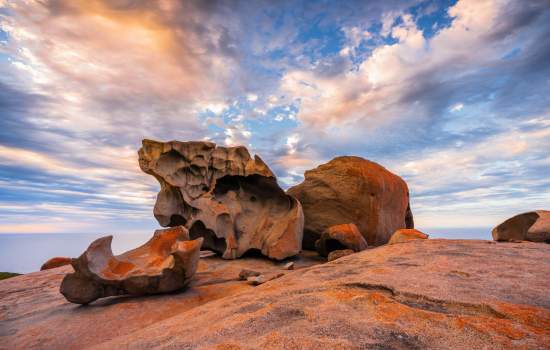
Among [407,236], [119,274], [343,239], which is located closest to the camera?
[119,274]

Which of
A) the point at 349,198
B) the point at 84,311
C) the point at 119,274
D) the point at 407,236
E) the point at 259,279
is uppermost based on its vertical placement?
the point at 349,198

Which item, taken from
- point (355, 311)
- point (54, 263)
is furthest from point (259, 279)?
point (54, 263)

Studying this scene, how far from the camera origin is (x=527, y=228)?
8789 mm

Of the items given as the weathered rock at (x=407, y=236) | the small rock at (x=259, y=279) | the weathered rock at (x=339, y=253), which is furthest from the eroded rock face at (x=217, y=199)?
the weathered rock at (x=407, y=236)

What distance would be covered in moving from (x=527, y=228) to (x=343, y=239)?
5.04 metres

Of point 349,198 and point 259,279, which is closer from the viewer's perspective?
point 259,279

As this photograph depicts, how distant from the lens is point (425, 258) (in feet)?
16.8

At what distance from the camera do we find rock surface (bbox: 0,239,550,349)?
2.34 metres

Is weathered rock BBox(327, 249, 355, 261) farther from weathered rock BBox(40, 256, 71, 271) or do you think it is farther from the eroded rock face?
weathered rock BBox(40, 256, 71, 271)

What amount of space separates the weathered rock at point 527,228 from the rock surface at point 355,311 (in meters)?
2.44

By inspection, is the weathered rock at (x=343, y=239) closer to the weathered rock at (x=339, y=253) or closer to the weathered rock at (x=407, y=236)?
the weathered rock at (x=339, y=253)

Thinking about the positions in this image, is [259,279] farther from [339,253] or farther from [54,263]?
[54,263]

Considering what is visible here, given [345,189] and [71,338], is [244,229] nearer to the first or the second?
[345,189]

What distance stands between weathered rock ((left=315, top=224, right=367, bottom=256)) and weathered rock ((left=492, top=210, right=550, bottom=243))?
3.68 metres
